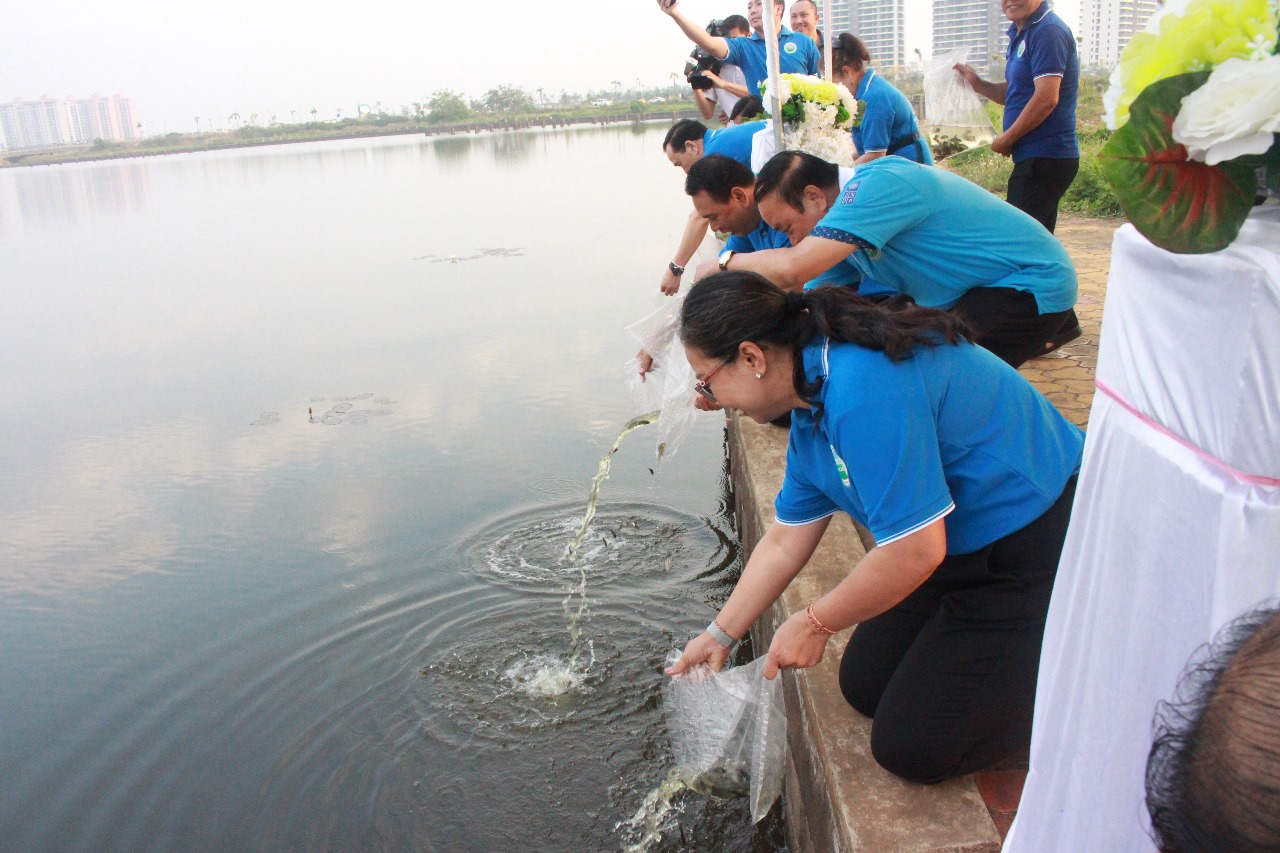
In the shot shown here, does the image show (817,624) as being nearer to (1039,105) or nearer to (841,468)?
(841,468)

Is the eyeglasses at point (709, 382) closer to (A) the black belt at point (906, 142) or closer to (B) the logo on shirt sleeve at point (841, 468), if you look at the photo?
(B) the logo on shirt sleeve at point (841, 468)

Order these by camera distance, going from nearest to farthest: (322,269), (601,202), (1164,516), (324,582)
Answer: (1164,516), (324,582), (322,269), (601,202)

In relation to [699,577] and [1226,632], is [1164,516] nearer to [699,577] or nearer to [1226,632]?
[1226,632]

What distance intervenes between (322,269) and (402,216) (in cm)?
567

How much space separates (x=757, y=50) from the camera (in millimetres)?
5883

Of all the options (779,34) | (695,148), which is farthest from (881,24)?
(695,148)

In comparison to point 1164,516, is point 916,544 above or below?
below

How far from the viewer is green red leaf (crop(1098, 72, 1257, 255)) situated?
3.35 ft

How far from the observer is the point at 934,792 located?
2.00 meters

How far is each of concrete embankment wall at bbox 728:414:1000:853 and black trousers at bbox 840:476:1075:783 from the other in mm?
61

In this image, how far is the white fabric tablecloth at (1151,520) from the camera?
100cm

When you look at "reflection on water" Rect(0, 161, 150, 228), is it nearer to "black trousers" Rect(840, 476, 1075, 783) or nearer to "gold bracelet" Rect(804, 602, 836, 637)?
"gold bracelet" Rect(804, 602, 836, 637)

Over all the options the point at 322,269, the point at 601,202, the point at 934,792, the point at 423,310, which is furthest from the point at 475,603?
the point at 601,202

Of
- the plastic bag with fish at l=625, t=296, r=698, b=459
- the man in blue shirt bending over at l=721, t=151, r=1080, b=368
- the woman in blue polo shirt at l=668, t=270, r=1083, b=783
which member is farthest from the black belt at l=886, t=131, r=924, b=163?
the woman in blue polo shirt at l=668, t=270, r=1083, b=783
